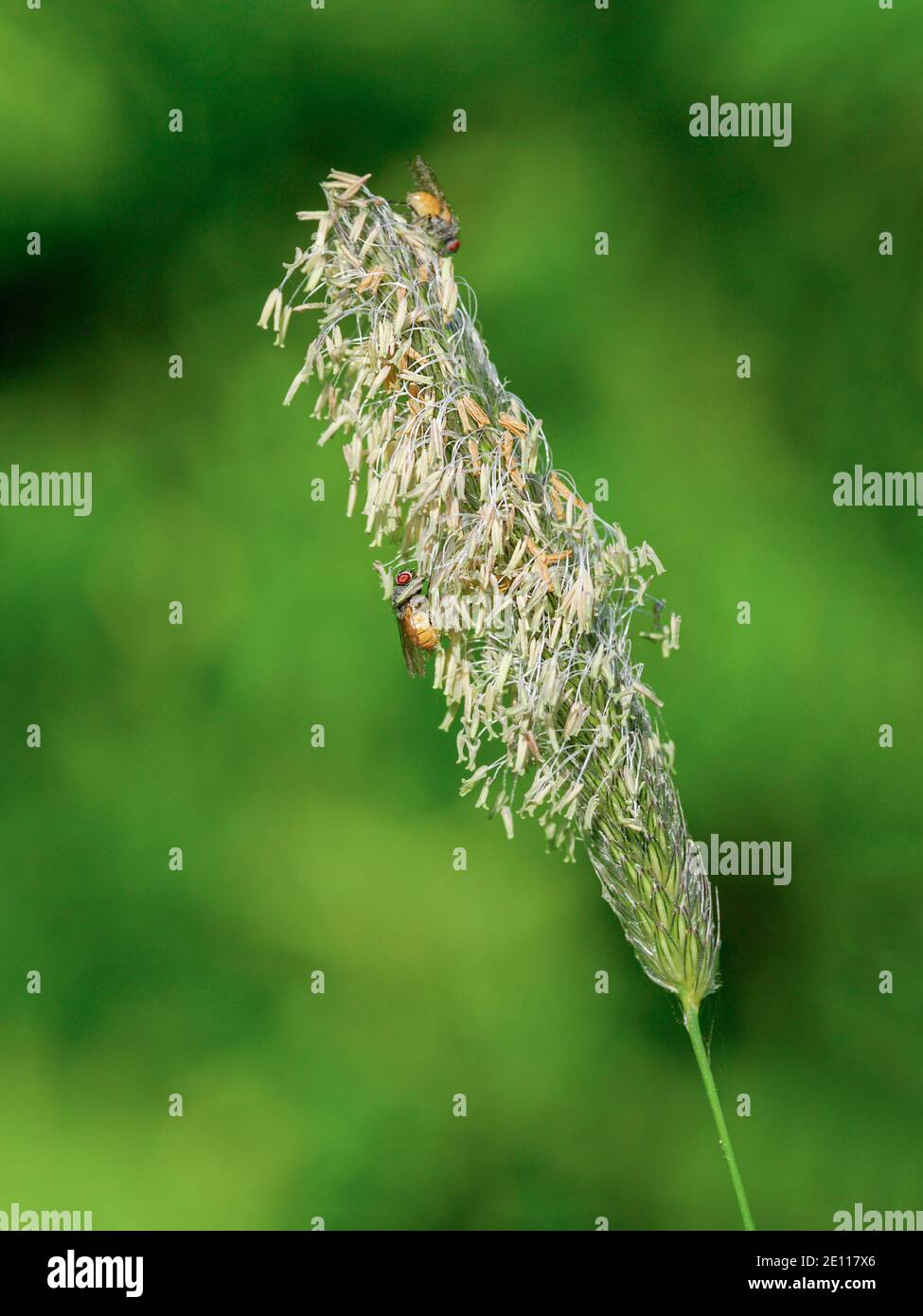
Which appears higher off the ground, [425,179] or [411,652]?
[425,179]

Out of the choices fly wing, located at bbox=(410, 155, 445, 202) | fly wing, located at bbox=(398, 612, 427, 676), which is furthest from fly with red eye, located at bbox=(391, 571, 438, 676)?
fly wing, located at bbox=(410, 155, 445, 202)

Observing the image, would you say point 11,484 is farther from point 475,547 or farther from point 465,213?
point 475,547

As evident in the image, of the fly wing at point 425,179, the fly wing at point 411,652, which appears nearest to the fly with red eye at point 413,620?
the fly wing at point 411,652

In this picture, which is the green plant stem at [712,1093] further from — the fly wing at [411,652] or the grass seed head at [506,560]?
the fly wing at [411,652]

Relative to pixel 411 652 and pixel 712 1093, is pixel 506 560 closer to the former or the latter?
pixel 411 652

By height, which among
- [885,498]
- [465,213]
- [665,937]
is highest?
[465,213]

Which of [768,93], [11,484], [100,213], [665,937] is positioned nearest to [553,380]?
[768,93]

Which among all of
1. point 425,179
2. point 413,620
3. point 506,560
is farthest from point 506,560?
point 425,179
